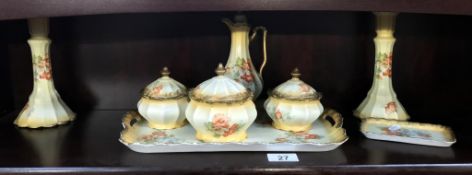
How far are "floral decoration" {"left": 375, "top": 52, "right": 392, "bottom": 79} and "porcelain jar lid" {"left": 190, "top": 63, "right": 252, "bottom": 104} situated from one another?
24cm

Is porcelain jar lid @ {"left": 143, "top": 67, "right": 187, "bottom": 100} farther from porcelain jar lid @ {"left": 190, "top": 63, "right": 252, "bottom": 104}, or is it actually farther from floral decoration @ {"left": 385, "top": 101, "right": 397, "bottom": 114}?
floral decoration @ {"left": 385, "top": 101, "right": 397, "bottom": 114}

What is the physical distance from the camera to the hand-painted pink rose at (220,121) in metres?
0.56

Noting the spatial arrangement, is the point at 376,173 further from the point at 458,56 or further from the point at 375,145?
the point at 458,56

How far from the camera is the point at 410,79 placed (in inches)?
31.7

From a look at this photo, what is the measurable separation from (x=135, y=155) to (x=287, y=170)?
0.19 metres

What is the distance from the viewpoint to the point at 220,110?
0.56 m

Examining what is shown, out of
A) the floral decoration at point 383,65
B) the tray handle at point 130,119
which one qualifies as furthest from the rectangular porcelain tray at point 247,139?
the floral decoration at point 383,65

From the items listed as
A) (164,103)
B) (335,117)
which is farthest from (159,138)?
(335,117)

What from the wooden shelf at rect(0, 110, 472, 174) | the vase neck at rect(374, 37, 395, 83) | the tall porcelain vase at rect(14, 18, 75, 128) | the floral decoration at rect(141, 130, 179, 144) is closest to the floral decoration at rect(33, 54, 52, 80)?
the tall porcelain vase at rect(14, 18, 75, 128)

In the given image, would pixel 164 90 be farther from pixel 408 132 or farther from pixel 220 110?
pixel 408 132

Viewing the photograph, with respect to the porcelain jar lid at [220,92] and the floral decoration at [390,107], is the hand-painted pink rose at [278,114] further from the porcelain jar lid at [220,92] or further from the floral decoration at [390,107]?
the floral decoration at [390,107]

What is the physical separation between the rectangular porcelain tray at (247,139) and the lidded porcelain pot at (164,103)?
0.06 ft

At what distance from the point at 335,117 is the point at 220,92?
0.22 meters

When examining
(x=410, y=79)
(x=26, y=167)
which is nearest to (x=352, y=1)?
(x=410, y=79)
